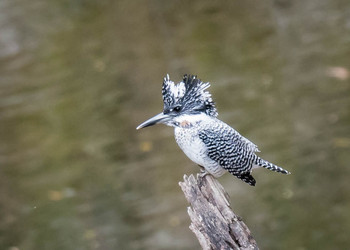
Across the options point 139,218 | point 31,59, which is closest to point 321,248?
point 139,218

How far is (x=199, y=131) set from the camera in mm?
3902

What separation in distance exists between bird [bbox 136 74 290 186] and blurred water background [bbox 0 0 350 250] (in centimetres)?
170

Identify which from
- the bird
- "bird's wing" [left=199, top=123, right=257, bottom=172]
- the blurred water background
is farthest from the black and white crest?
the blurred water background

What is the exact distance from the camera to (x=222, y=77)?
5.75 m

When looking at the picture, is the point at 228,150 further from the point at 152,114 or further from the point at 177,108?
the point at 152,114

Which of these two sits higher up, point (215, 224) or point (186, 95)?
point (186, 95)

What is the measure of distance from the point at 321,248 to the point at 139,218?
5.34ft

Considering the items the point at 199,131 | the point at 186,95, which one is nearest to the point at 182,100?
the point at 186,95

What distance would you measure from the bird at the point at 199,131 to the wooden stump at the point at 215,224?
0.34m

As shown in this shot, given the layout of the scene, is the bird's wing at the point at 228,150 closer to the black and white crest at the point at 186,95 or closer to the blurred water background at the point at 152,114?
the black and white crest at the point at 186,95

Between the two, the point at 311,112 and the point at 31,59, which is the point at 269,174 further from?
the point at 31,59

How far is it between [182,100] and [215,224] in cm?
84

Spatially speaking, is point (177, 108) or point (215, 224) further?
point (177, 108)

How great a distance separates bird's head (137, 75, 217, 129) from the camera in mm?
3938
